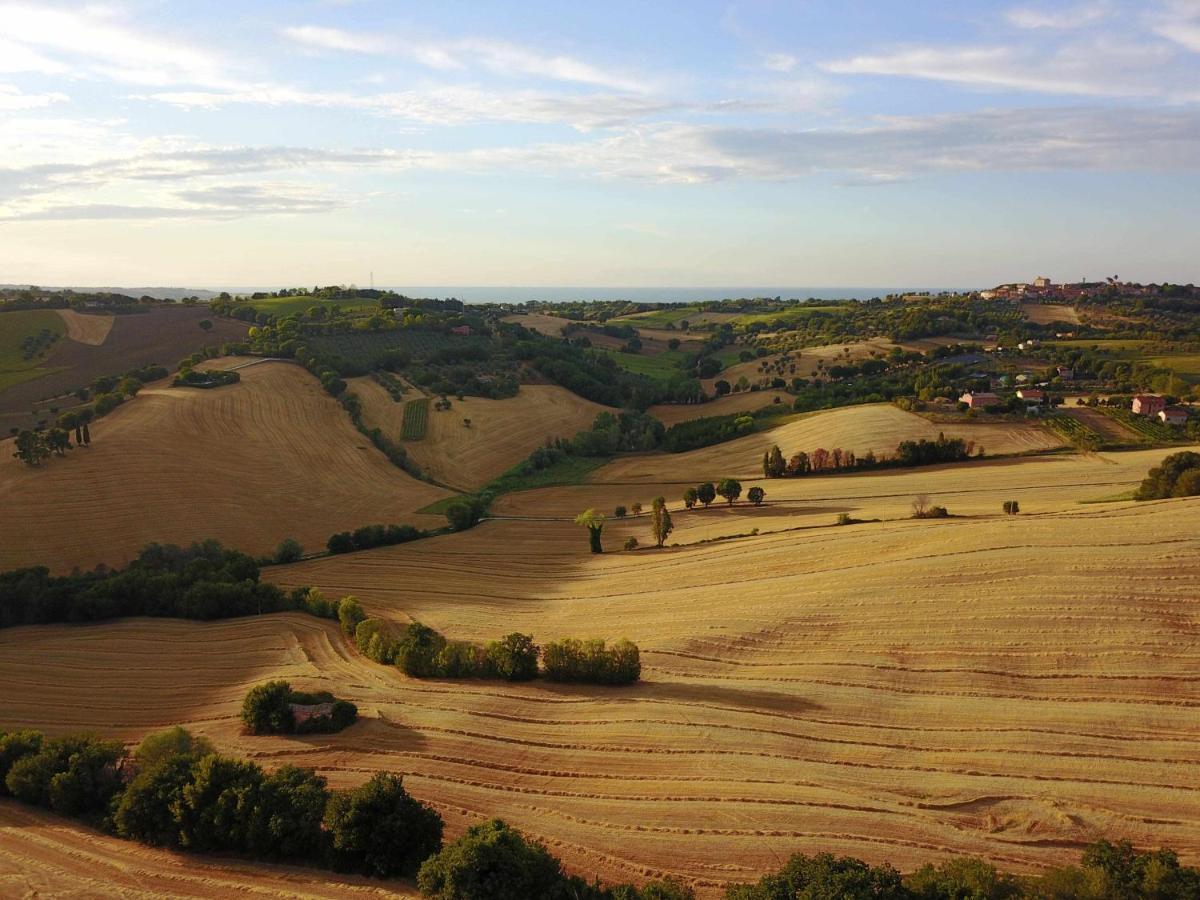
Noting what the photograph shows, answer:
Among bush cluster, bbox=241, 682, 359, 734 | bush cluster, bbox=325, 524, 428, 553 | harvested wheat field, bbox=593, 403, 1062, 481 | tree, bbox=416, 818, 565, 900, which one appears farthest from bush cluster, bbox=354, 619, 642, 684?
harvested wheat field, bbox=593, 403, 1062, 481

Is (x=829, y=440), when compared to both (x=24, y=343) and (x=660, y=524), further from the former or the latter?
(x=24, y=343)

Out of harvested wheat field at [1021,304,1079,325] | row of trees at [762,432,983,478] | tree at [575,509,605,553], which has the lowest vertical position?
tree at [575,509,605,553]

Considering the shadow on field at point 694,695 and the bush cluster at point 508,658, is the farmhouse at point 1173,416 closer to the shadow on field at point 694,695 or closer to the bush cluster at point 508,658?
the shadow on field at point 694,695

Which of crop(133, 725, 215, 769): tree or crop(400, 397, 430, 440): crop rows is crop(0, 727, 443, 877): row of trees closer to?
crop(133, 725, 215, 769): tree

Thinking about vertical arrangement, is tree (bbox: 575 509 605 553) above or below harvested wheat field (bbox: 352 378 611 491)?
below

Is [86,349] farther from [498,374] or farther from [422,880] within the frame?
[422,880]

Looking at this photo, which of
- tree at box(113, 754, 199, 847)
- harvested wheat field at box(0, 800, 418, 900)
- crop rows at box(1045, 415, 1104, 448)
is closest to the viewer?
harvested wheat field at box(0, 800, 418, 900)

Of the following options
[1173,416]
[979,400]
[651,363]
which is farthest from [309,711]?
[651,363]

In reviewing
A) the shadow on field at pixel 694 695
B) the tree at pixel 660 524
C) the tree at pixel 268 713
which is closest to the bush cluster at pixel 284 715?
the tree at pixel 268 713

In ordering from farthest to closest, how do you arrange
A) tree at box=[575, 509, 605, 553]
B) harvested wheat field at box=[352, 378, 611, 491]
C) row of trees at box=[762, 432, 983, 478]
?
1. harvested wheat field at box=[352, 378, 611, 491]
2. row of trees at box=[762, 432, 983, 478]
3. tree at box=[575, 509, 605, 553]
